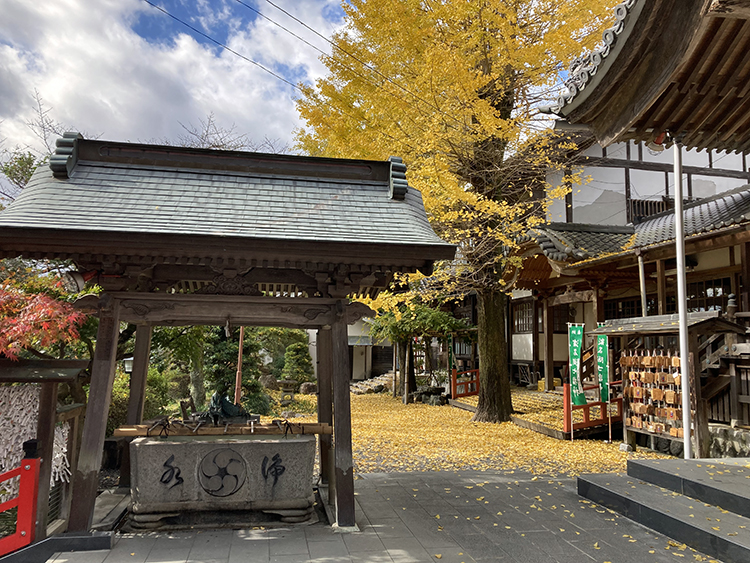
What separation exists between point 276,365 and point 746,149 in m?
21.8

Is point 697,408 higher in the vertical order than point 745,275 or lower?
lower

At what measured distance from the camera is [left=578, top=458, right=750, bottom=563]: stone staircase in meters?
4.54

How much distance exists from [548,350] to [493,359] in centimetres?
428

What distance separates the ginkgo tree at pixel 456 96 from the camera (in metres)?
9.27

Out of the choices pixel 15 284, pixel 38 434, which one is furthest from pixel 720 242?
pixel 15 284

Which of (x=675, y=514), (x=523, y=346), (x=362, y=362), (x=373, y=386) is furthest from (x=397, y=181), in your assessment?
(x=362, y=362)

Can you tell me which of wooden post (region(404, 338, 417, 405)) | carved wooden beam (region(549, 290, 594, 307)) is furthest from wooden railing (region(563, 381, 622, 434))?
wooden post (region(404, 338, 417, 405))

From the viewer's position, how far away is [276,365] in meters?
24.2

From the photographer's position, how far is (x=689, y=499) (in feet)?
18.0

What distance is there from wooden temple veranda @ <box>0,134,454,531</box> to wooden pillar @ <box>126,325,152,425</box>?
29 millimetres

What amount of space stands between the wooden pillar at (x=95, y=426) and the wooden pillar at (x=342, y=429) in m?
2.25

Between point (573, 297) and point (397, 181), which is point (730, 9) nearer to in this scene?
point (397, 181)

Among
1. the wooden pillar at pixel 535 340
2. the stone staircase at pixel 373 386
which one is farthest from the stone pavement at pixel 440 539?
the stone staircase at pixel 373 386

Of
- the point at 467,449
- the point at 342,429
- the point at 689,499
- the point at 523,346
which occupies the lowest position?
the point at 467,449
